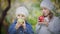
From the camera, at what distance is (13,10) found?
1482 millimetres

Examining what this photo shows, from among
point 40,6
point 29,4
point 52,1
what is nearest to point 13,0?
point 29,4

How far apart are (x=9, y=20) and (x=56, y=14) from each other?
0.49 meters

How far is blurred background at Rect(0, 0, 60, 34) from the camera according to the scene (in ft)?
4.71

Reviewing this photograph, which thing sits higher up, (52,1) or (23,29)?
(52,1)

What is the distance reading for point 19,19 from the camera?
146 centimetres

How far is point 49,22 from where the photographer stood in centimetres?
142

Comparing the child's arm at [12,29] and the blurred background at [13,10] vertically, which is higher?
the blurred background at [13,10]

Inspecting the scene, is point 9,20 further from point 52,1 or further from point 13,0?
point 52,1

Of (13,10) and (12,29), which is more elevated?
(13,10)

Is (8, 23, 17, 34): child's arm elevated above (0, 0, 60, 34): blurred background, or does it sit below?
below

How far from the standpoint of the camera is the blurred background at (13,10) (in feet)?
4.71

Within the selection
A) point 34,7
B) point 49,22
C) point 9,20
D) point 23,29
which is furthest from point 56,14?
point 9,20

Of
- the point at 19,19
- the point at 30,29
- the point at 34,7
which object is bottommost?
the point at 30,29

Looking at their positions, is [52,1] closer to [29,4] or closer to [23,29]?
[29,4]
